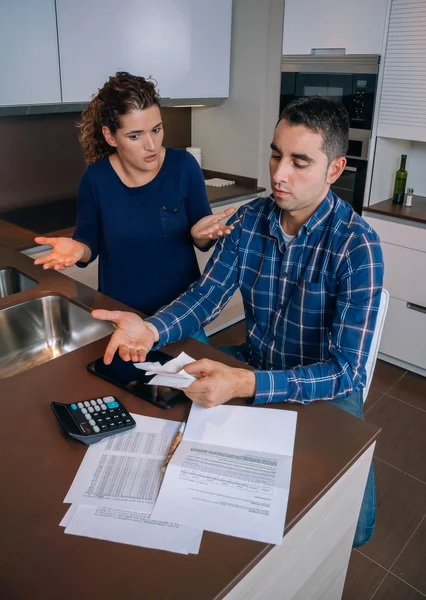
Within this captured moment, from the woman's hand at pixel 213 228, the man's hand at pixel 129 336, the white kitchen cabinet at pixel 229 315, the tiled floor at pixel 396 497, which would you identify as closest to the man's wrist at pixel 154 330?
the man's hand at pixel 129 336

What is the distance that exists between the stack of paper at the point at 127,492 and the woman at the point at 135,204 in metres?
0.80

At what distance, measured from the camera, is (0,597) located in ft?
2.40

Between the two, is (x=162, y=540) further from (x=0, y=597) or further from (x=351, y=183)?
(x=351, y=183)

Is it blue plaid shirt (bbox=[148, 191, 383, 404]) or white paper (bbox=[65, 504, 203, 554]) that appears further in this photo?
blue plaid shirt (bbox=[148, 191, 383, 404])

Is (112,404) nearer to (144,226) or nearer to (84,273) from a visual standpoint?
(144,226)

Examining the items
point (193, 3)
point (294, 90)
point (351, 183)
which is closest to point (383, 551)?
point (351, 183)

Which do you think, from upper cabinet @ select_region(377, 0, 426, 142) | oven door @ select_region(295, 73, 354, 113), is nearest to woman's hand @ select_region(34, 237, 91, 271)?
oven door @ select_region(295, 73, 354, 113)

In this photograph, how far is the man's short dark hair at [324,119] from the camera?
1311 mm

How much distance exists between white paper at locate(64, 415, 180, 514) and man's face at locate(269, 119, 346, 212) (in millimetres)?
677

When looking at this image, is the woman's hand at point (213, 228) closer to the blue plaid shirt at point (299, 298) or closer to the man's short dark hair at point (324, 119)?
the blue plaid shirt at point (299, 298)

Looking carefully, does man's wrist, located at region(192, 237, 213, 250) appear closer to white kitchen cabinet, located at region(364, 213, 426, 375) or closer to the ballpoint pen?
the ballpoint pen

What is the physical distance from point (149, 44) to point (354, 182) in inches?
52.2

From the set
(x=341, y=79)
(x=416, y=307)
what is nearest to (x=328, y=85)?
(x=341, y=79)

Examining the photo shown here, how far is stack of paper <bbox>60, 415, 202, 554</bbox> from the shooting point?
83 centimetres
